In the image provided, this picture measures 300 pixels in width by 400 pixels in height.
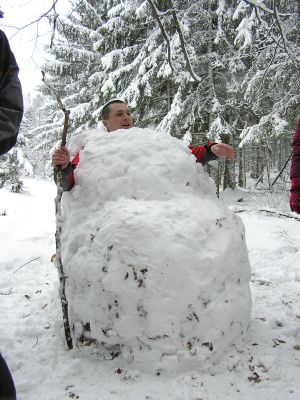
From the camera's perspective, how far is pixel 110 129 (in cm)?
327

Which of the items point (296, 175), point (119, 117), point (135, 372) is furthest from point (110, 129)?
point (135, 372)

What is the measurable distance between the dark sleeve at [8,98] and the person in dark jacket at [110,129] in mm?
746

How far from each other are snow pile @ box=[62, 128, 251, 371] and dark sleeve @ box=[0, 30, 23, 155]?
3.22ft

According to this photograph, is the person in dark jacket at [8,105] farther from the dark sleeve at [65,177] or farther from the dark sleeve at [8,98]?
the dark sleeve at [65,177]

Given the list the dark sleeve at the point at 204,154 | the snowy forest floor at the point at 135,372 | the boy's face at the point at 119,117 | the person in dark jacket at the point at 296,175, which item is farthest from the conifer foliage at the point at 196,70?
the person in dark jacket at the point at 296,175

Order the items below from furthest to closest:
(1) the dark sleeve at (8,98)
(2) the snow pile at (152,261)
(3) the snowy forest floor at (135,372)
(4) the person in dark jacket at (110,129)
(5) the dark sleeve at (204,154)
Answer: (5) the dark sleeve at (204,154)
(4) the person in dark jacket at (110,129)
(2) the snow pile at (152,261)
(3) the snowy forest floor at (135,372)
(1) the dark sleeve at (8,98)

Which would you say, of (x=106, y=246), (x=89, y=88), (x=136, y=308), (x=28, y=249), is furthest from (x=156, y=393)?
(x=89, y=88)

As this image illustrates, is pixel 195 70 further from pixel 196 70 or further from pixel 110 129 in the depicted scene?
pixel 110 129

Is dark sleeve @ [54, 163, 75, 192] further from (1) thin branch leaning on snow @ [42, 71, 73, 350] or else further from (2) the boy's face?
(2) the boy's face

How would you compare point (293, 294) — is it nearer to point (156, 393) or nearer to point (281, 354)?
point (281, 354)

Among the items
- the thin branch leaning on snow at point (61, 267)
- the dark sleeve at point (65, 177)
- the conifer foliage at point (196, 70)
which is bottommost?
the thin branch leaning on snow at point (61, 267)

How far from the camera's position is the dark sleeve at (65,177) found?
7.96 feet

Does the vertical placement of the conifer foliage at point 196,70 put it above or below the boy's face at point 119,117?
above

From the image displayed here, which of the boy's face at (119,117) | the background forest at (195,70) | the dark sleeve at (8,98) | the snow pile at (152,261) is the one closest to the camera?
the dark sleeve at (8,98)
